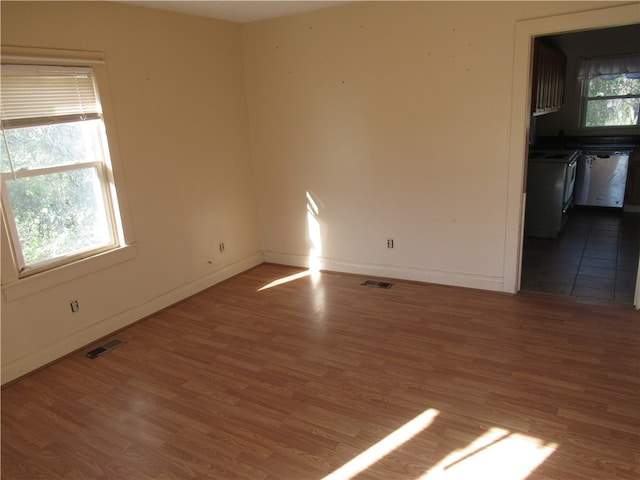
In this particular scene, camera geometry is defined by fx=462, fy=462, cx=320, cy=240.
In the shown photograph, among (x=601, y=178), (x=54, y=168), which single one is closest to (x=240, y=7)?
(x=54, y=168)

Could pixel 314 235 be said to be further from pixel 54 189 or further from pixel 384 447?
pixel 384 447

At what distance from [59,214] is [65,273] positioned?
427 millimetres

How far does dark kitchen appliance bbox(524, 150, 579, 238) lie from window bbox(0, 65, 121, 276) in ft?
15.4

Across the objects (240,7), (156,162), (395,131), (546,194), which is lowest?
(546,194)

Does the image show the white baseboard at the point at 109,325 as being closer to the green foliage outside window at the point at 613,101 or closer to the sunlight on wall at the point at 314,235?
the sunlight on wall at the point at 314,235

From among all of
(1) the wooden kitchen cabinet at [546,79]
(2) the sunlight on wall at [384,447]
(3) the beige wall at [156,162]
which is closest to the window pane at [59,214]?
(3) the beige wall at [156,162]

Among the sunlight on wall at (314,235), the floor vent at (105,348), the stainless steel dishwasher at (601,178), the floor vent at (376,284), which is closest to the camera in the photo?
the floor vent at (105,348)

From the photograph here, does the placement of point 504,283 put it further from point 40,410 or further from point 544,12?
point 40,410

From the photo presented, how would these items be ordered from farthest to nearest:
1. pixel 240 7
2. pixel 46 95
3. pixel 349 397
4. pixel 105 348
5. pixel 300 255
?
1. pixel 300 255
2. pixel 240 7
3. pixel 105 348
4. pixel 46 95
5. pixel 349 397

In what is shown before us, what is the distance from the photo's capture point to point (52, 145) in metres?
3.23

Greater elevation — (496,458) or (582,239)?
(582,239)

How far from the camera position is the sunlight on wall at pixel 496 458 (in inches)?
83.0

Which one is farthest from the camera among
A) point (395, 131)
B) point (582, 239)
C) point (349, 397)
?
point (582, 239)

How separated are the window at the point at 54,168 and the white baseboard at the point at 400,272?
196 cm
